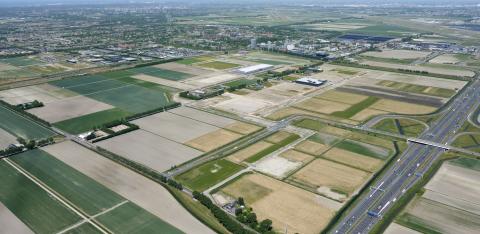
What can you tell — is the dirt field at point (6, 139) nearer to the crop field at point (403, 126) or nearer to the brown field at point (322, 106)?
the brown field at point (322, 106)

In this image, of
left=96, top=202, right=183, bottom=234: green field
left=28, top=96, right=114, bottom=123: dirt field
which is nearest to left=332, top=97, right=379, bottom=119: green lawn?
left=96, top=202, right=183, bottom=234: green field

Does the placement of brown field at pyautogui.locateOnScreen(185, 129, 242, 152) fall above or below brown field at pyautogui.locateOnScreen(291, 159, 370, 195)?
below

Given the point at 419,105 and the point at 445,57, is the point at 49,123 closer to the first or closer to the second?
the point at 419,105

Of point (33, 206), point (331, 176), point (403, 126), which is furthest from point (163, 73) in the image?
point (331, 176)

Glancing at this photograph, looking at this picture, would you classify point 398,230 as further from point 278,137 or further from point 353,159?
point 278,137

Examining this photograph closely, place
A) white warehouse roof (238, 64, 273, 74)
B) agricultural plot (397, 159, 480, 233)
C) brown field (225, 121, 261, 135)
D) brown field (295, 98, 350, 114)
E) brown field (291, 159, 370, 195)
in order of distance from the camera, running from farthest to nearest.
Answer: white warehouse roof (238, 64, 273, 74)
brown field (295, 98, 350, 114)
brown field (225, 121, 261, 135)
brown field (291, 159, 370, 195)
agricultural plot (397, 159, 480, 233)

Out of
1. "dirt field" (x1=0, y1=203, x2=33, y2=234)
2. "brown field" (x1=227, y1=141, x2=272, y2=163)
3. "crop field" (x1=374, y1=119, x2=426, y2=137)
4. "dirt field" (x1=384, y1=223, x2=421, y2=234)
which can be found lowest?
"dirt field" (x1=0, y1=203, x2=33, y2=234)

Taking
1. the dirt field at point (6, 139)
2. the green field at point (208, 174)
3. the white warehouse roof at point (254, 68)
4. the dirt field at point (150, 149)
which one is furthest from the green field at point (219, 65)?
the green field at point (208, 174)

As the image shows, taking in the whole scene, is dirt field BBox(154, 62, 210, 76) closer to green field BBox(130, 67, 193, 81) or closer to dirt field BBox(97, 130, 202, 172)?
green field BBox(130, 67, 193, 81)
